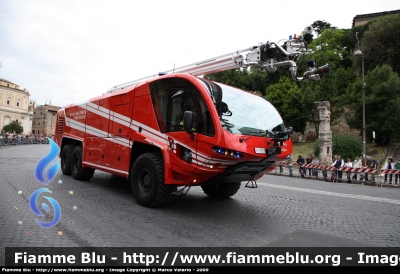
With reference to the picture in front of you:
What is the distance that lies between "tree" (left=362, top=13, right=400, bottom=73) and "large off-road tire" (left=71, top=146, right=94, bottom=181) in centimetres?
5673

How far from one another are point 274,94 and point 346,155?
74.2 feet

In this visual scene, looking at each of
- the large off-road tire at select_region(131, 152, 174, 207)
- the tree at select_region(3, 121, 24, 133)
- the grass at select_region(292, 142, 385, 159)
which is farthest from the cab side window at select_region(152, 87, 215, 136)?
the tree at select_region(3, 121, 24, 133)

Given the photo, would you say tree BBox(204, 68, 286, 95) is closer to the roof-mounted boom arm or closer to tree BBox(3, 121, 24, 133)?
the roof-mounted boom arm

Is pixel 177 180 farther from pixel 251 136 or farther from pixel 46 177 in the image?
pixel 46 177

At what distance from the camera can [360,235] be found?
514cm

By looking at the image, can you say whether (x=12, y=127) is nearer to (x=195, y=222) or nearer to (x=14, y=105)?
(x=14, y=105)

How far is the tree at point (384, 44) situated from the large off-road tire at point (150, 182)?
189 ft

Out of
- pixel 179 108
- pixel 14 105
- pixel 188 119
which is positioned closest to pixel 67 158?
pixel 179 108

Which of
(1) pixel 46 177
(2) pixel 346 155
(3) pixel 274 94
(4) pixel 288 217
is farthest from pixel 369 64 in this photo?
(1) pixel 46 177

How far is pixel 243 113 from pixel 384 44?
59333 millimetres

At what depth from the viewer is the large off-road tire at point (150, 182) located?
611 cm

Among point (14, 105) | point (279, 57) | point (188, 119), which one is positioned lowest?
point (188, 119)

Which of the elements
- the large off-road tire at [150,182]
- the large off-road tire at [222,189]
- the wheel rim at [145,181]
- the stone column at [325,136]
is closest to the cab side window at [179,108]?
the large off-road tire at [150,182]

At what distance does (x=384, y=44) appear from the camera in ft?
172
